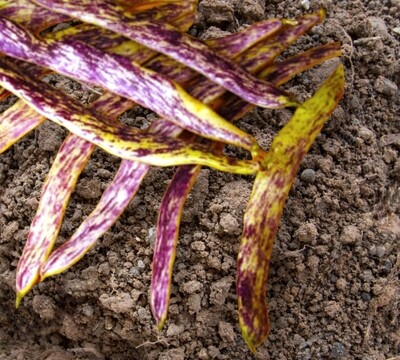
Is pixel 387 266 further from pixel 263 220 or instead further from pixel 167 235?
pixel 167 235

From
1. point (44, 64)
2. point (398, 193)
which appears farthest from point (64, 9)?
point (398, 193)

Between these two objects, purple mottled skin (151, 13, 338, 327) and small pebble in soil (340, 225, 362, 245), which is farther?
small pebble in soil (340, 225, 362, 245)

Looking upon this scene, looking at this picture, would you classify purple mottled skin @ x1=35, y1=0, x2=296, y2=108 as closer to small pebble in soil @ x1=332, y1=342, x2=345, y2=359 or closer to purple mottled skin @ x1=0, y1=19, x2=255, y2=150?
purple mottled skin @ x1=0, y1=19, x2=255, y2=150

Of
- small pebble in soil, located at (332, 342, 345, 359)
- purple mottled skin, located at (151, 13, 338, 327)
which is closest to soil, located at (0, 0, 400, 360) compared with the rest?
small pebble in soil, located at (332, 342, 345, 359)

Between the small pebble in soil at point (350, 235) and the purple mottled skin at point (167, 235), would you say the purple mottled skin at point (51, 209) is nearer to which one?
the purple mottled skin at point (167, 235)

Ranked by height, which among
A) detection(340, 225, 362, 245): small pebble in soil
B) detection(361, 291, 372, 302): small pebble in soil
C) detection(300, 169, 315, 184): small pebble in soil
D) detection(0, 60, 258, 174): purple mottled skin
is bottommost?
detection(361, 291, 372, 302): small pebble in soil

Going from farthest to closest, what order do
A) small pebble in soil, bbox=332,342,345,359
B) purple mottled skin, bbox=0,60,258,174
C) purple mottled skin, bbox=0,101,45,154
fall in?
small pebble in soil, bbox=332,342,345,359, purple mottled skin, bbox=0,101,45,154, purple mottled skin, bbox=0,60,258,174

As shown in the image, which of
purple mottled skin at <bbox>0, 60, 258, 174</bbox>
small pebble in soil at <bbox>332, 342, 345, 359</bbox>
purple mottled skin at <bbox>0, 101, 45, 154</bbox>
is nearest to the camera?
purple mottled skin at <bbox>0, 60, 258, 174</bbox>

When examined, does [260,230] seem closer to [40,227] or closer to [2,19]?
[40,227]

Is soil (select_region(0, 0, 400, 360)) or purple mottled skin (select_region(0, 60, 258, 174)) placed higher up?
purple mottled skin (select_region(0, 60, 258, 174))
